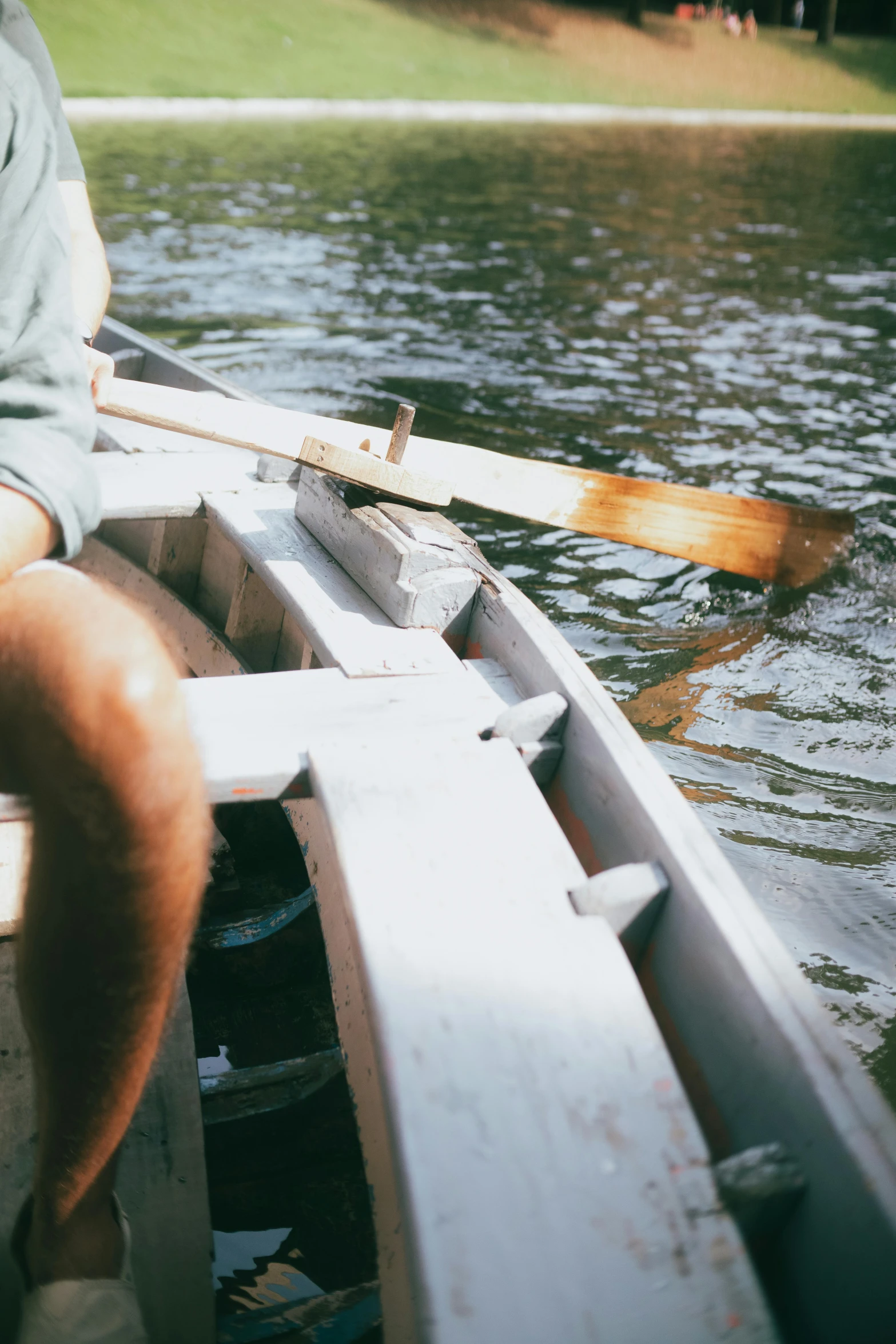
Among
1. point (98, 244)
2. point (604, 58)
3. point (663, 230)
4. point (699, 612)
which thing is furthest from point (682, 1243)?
point (604, 58)

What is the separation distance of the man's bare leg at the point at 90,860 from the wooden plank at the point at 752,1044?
63 centimetres

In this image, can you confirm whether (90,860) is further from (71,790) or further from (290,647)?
(290,647)

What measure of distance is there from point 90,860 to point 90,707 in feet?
0.53

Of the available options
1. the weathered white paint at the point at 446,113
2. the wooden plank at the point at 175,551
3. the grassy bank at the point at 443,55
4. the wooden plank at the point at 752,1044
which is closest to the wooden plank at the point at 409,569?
the wooden plank at the point at 752,1044

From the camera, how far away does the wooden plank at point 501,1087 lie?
99 cm

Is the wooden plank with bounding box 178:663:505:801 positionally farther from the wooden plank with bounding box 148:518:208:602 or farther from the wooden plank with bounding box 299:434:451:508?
the wooden plank with bounding box 148:518:208:602

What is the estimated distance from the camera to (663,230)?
12.3 metres

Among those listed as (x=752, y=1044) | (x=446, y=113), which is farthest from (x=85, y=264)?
(x=446, y=113)

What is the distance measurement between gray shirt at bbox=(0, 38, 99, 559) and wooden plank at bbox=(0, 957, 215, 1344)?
82 centimetres

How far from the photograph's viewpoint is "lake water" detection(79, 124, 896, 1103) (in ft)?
9.69

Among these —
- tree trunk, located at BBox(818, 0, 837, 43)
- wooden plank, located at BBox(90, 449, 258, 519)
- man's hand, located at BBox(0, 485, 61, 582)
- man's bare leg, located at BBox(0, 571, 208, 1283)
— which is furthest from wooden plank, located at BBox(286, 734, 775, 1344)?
tree trunk, located at BBox(818, 0, 837, 43)

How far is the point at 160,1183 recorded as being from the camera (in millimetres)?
1527

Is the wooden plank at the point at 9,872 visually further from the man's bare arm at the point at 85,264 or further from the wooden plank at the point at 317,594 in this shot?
the man's bare arm at the point at 85,264

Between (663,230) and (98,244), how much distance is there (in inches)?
431
